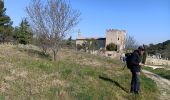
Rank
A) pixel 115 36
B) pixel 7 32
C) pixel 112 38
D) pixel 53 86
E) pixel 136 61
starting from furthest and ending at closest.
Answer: pixel 112 38 → pixel 115 36 → pixel 7 32 → pixel 136 61 → pixel 53 86

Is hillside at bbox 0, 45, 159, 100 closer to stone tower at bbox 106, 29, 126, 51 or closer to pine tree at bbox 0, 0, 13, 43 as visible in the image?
pine tree at bbox 0, 0, 13, 43

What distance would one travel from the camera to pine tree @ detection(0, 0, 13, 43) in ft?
221

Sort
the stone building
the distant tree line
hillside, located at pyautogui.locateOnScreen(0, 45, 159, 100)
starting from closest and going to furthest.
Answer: hillside, located at pyautogui.locateOnScreen(0, 45, 159, 100) < the distant tree line < the stone building

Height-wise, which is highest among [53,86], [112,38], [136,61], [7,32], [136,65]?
[112,38]

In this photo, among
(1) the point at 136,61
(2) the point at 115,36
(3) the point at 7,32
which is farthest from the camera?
(2) the point at 115,36

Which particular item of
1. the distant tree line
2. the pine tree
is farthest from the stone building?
the pine tree

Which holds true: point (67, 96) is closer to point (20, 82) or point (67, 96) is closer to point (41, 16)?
point (20, 82)

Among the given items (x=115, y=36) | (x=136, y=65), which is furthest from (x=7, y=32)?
(x=115, y=36)

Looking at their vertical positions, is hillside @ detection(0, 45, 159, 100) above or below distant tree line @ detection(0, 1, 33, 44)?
below

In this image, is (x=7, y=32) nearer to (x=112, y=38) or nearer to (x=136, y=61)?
(x=136, y=61)

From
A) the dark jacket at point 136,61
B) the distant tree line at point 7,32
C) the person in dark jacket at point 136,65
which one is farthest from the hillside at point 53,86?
the distant tree line at point 7,32

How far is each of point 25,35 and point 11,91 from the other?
6361 centimetres

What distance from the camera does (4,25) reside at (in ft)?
230

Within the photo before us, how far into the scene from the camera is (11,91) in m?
11.3
